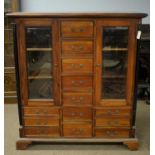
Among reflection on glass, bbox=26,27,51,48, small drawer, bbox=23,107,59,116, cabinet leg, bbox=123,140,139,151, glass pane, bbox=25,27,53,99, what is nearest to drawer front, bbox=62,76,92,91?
glass pane, bbox=25,27,53,99

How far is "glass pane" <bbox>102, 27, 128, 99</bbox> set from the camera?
2342mm

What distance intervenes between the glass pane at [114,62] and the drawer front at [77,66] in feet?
0.50

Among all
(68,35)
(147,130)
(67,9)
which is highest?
(67,9)

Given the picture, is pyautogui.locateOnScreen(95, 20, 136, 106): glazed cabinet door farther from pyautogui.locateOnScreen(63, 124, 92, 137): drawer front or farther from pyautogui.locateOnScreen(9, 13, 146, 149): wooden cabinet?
pyautogui.locateOnScreen(63, 124, 92, 137): drawer front

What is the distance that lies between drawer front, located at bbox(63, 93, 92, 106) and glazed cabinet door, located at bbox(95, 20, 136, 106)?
88 millimetres

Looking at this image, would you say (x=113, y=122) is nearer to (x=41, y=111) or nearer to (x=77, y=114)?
(x=77, y=114)

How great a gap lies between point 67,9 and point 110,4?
2.14 ft

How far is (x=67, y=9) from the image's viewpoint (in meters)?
3.73

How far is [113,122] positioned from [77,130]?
37 centimetres

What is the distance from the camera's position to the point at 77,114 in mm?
2477

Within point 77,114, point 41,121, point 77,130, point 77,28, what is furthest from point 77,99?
point 77,28

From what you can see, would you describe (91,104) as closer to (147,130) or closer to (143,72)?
(147,130)
